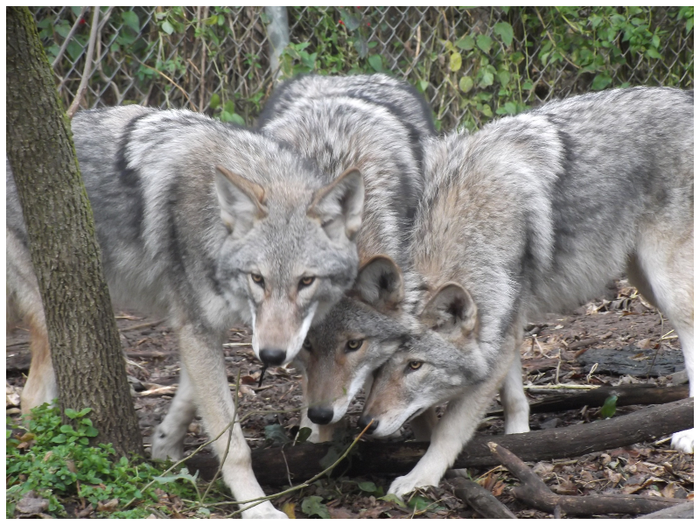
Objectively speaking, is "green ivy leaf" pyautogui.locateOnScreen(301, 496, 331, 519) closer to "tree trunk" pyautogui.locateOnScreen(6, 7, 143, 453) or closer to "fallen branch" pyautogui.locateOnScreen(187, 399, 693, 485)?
"fallen branch" pyautogui.locateOnScreen(187, 399, 693, 485)

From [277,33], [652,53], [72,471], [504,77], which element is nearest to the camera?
[72,471]

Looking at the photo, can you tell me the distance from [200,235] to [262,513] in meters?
1.43

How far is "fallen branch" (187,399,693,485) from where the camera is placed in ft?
13.4

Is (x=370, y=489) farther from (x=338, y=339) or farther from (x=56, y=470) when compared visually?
(x=56, y=470)

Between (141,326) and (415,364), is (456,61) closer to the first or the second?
(141,326)

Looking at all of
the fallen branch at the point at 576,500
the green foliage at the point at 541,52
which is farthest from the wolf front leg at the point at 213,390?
the green foliage at the point at 541,52

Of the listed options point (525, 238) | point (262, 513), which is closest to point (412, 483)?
point (262, 513)

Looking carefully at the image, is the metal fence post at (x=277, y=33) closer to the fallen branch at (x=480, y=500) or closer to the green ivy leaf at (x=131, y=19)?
the green ivy leaf at (x=131, y=19)

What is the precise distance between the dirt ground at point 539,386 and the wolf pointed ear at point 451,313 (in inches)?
32.4

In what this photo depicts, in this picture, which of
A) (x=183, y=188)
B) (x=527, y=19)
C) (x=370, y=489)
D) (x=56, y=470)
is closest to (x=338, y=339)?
(x=370, y=489)

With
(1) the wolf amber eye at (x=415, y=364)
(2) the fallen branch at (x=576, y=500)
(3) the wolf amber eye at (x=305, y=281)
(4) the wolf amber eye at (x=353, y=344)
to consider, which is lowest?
(2) the fallen branch at (x=576, y=500)

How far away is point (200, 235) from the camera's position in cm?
404

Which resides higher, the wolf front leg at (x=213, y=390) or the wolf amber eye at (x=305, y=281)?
the wolf amber eye at (x=305, y=281)

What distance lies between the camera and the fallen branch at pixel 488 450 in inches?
161
